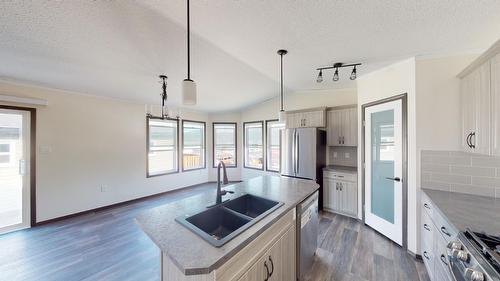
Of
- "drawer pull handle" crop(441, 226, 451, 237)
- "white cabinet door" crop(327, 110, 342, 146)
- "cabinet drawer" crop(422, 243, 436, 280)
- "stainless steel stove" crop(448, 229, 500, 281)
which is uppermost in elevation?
"white cabinet door" crop(327, 110, 342, 146)

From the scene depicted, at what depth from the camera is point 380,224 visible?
2.78 m

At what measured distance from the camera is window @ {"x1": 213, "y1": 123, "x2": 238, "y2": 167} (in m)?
5.97

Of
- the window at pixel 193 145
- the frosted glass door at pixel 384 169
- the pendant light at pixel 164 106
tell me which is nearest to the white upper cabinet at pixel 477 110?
the frosted glass door at pixel 384 169

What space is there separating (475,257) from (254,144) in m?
4.95

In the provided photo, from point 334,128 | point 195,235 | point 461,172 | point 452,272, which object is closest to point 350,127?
point 334,128

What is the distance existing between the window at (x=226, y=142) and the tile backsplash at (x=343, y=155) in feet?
10.0

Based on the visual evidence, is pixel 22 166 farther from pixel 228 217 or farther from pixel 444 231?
pixel 444 231

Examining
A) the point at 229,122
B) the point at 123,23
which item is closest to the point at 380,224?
the point at 123,23

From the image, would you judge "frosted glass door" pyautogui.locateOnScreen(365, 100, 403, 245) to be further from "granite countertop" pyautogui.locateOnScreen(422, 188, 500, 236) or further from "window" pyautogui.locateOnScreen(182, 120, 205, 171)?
"window" pyautogui.locateOnScreen(182, 120, 205, 171)

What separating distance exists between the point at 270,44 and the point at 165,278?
2446mm

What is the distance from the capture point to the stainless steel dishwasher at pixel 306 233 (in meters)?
1.78

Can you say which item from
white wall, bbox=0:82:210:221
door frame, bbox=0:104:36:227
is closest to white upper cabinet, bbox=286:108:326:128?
white wall, bbox=0:82:210:221

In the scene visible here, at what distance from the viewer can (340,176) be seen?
3.47m

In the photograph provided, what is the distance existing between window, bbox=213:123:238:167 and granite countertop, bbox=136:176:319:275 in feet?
13.2
